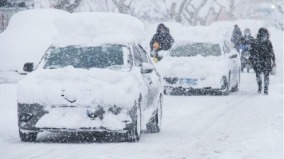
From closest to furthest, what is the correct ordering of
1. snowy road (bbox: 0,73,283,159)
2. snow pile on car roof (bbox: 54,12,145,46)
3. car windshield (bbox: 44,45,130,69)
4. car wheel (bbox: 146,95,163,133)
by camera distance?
1. snowy road (bbox: 0,73,283,159)
2. car windshield (bbox: 44,45,130,69)
3. snow pile on car roof (bbox: 54,12,145,46)
4. car wheel (bbox: 146,95,163,133)

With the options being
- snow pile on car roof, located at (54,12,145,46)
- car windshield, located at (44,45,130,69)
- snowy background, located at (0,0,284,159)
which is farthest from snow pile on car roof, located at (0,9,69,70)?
car windshield, located at (44,45,130,69)

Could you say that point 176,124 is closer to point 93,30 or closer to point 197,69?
point 93,30

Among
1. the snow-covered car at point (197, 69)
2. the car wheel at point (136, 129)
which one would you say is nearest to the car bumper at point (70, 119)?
the car wheel at point (136, 129)

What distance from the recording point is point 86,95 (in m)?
9.90

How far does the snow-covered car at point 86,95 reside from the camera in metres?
9.87

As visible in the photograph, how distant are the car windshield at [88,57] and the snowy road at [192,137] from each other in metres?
1.15

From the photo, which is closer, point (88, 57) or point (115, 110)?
point (115, 110)

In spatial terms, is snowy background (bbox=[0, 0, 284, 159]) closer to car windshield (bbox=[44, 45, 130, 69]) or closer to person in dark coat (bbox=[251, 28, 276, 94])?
person in dark coat (bbox=[251, 28, 276, 94])

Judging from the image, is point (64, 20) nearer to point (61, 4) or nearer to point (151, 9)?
point (61, 4)

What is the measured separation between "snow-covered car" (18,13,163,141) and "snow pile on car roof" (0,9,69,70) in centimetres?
845

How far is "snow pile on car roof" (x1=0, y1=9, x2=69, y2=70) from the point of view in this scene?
19.5 metres

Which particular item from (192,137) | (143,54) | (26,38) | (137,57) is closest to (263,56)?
(26,38)

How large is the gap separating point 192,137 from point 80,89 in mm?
2017

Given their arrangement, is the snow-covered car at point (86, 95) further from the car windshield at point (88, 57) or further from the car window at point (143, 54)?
the car window at point (143, 54)
